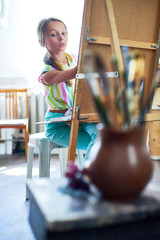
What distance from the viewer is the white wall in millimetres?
3854

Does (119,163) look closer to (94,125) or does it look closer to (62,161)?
(94,125)

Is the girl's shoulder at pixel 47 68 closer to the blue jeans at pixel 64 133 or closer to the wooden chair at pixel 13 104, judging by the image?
the blue jeans at pixel 64 133

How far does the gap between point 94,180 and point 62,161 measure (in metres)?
1.34

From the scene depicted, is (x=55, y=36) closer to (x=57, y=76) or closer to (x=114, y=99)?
(x=57, y=76)

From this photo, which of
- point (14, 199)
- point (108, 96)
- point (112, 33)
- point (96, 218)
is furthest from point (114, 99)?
point (14, 199)

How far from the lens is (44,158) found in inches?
67.7

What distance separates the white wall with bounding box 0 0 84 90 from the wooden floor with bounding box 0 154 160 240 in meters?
1.19

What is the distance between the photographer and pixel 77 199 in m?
0.62

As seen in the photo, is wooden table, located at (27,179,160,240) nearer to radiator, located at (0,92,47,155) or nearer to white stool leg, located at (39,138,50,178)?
white stool leg, located at (39,138,50,178)

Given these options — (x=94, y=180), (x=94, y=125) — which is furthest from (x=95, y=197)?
(x=94, y=125)

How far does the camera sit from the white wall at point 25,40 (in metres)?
3.85

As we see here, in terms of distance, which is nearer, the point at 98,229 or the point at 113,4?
the point at 98,229

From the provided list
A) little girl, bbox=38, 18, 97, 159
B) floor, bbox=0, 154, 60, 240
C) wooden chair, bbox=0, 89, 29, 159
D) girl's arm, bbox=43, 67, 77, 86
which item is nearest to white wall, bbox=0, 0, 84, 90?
wooden chair, bbox=0, 89, 29, 159

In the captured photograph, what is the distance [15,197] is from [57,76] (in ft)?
2.94
